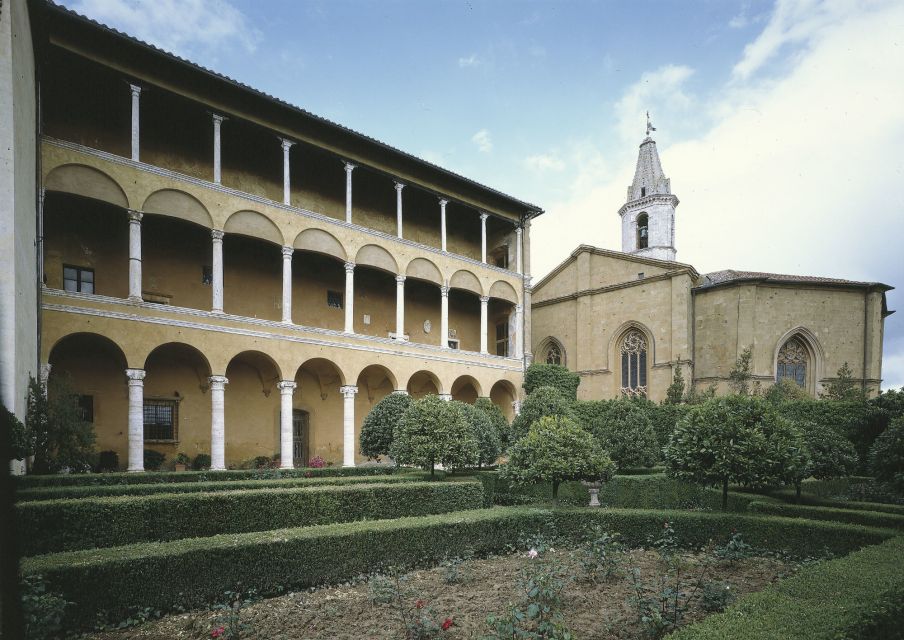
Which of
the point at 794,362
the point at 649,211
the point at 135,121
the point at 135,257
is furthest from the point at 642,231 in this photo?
the point at 135,257

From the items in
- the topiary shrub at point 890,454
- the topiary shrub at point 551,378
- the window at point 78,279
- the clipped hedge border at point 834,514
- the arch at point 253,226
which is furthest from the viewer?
the topiary shrub at point 551,378

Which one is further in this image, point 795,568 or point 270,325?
point 270,325

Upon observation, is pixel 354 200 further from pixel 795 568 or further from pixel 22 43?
pixel 795 568

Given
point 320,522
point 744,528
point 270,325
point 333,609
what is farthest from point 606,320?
point 333,609

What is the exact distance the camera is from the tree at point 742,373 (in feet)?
83.0

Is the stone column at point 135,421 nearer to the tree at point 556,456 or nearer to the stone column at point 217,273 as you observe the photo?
the stone column at point 217,273

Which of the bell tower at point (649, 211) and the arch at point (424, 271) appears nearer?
the arch at point (424, 271)

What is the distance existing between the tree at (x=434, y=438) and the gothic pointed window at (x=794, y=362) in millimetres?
A: 22173

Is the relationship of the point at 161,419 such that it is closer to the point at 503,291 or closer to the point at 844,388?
the point at 503,291

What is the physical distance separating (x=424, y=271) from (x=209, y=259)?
9.13 metres

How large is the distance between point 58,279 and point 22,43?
29.0ft

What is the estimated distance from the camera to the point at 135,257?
16.1 metres

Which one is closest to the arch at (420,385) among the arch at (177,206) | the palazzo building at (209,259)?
the palazzo building at (209,259)

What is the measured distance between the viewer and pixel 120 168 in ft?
52.5
